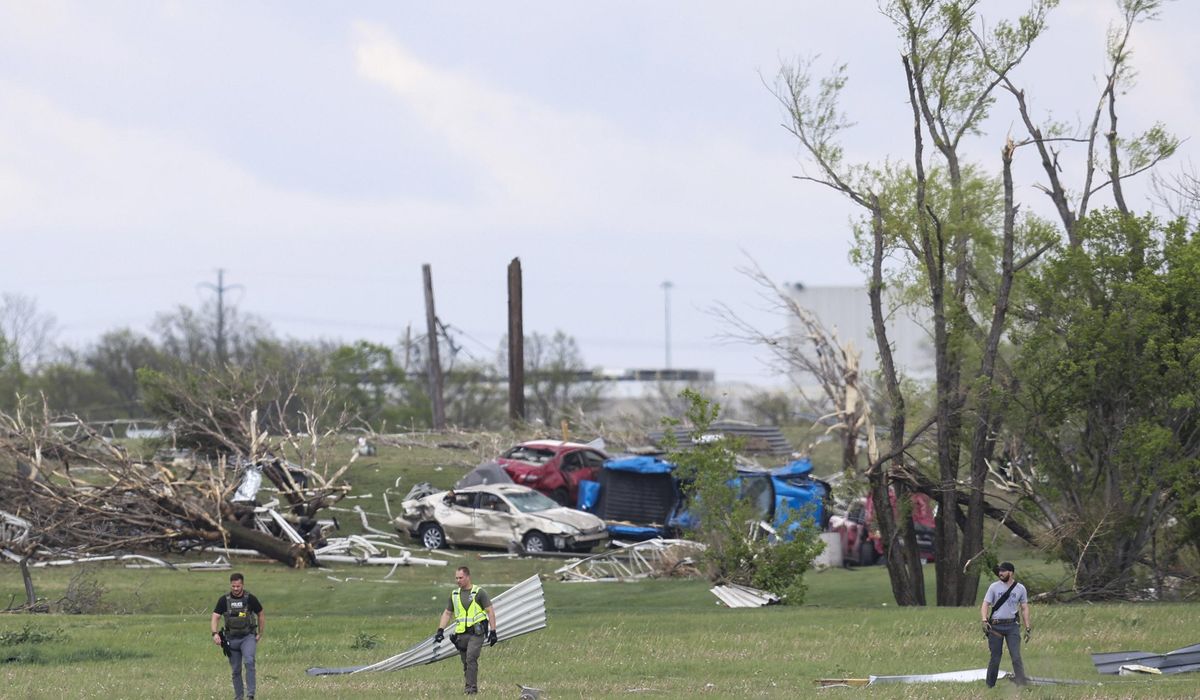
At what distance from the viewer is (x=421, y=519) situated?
31.5 meters

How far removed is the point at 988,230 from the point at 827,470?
19650 millimetres

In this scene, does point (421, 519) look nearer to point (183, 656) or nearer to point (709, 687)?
point (183, 656)

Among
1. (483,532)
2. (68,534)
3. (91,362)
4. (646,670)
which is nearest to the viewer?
(646,670)

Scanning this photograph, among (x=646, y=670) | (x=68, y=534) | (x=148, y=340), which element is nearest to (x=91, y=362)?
(x=148, y=340)

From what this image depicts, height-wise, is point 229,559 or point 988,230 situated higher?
point 988,230

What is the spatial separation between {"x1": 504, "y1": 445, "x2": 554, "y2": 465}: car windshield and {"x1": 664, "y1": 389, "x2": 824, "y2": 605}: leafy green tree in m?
12.4

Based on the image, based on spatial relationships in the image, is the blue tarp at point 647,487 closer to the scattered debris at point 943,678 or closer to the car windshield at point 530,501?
the car windshield at point 530,501

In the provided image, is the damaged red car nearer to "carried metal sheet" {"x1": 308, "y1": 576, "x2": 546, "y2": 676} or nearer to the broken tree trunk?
the broken tree trunk

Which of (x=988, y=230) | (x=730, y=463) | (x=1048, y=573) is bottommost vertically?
(x=1048, y=573)

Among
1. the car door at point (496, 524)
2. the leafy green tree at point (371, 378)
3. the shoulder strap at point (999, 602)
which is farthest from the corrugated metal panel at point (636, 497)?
the leafy green tree at point (371, 378)

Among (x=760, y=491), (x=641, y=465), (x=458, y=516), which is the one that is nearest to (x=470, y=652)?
(x=458, y=516)

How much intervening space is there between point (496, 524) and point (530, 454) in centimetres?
574

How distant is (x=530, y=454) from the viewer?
3628cm

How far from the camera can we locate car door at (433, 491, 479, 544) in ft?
101
